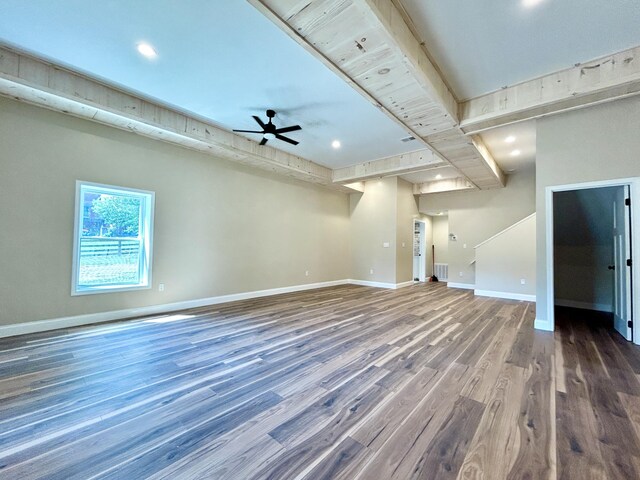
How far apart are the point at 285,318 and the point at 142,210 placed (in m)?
3.06

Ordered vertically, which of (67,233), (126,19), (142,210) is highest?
(126,19)

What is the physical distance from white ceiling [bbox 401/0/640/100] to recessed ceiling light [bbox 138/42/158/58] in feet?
8.50

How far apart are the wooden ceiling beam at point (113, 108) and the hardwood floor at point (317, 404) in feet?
9.79

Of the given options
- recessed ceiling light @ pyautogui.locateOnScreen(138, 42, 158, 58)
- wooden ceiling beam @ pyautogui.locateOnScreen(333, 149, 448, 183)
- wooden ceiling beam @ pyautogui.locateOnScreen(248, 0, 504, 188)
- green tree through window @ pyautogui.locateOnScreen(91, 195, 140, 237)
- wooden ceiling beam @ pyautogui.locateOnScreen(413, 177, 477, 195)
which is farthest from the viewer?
wooden ceiling beam @ pyautogui.locateOnScreen(413, 177, 477, 195)

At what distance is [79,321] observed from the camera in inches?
150

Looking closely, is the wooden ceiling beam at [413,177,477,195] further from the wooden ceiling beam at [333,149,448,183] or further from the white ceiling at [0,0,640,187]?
the white ceiling at [0,0,640,187]

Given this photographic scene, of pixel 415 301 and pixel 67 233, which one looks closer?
pixel 67 233

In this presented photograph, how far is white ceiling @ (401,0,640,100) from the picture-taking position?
2318mm

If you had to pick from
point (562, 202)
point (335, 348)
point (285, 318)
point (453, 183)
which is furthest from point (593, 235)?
point (285, 318)

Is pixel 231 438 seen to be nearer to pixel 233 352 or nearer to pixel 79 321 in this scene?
pixel 233 352

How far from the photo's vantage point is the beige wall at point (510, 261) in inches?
232

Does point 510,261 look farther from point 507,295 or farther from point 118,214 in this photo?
point 118,214

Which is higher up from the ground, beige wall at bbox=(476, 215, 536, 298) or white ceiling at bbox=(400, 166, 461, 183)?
white ceiling at bbox=(400, 166, 461, 183)

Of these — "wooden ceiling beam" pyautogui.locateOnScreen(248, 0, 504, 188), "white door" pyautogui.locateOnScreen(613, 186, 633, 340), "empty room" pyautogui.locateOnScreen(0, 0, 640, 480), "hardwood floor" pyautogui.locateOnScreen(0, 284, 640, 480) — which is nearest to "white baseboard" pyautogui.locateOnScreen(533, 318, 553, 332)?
"empty room" pyautogui.locateOnScreen(0, 0, 640, 480)
